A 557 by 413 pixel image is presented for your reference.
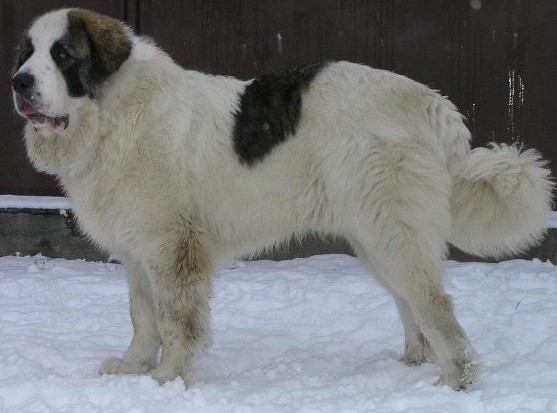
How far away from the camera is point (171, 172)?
4.25 m

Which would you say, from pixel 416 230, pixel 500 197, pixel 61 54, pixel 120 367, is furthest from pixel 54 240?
pixel 500 197

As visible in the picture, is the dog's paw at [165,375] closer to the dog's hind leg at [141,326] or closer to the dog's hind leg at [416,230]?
the dog's hind leg at [141,326]

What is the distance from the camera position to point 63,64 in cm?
409

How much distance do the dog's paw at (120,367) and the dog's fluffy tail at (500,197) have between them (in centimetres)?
194

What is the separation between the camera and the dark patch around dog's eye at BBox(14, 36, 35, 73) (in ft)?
13.7

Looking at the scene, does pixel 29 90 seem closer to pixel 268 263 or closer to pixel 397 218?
pixel 397 218

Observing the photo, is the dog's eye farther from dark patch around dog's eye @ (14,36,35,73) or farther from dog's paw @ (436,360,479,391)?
dog's paw @ (436,360,479,391)

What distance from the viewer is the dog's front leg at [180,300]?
4.20m

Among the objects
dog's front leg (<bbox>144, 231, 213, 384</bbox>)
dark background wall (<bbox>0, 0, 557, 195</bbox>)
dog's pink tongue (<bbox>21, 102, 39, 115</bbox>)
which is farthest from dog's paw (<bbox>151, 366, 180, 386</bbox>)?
dark background wall (<bbox>0, 0, 557, 195</bbox>)

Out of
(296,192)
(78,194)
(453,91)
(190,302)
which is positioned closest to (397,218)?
(296,192)

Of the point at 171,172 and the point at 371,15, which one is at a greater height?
the point at 371,15

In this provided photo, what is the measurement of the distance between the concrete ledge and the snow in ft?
0.54

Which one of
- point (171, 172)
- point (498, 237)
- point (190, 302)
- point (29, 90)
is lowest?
point (190, 302)

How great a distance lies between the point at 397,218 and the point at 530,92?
4179 mm
